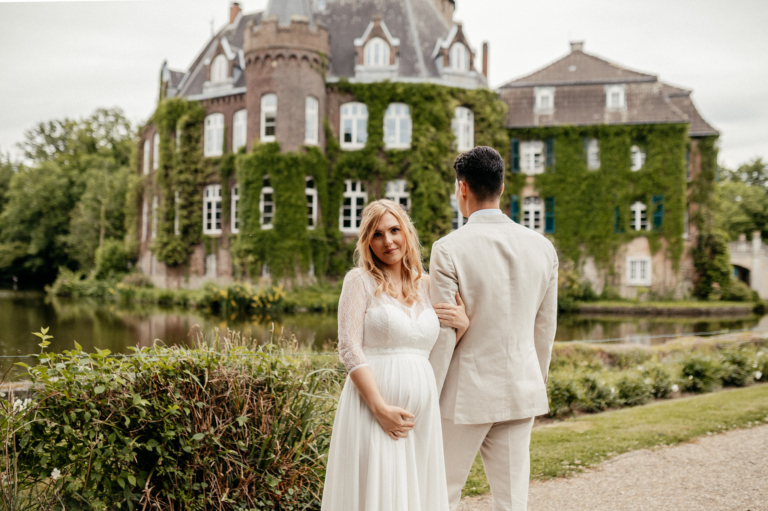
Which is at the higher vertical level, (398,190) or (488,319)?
(398,190)

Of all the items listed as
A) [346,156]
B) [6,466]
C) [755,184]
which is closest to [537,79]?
[346,156]

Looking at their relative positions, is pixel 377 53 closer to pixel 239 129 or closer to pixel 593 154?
pixel 239 129

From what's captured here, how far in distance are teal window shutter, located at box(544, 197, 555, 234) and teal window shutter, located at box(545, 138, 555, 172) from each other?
151 cm

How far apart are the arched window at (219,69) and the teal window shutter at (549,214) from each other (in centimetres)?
1653

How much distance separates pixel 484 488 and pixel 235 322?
47.1ft

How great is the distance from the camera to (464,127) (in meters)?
26.5

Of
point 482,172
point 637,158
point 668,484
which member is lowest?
point 668,484

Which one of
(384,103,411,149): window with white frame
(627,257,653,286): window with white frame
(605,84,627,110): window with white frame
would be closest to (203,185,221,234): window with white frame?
(384,103,411,149): window with white frame

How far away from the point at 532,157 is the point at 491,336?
27.4 meters

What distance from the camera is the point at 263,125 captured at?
24797 mm

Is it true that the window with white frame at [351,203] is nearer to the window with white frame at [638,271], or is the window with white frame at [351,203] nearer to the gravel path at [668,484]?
the window with white frame at [638,271]

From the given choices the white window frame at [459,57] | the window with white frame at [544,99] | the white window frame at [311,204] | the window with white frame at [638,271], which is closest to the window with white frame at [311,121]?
the white window frame at [311,204]

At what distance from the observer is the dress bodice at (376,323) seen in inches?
103

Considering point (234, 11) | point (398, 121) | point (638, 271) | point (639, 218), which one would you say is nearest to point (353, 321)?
point (398, 121)
